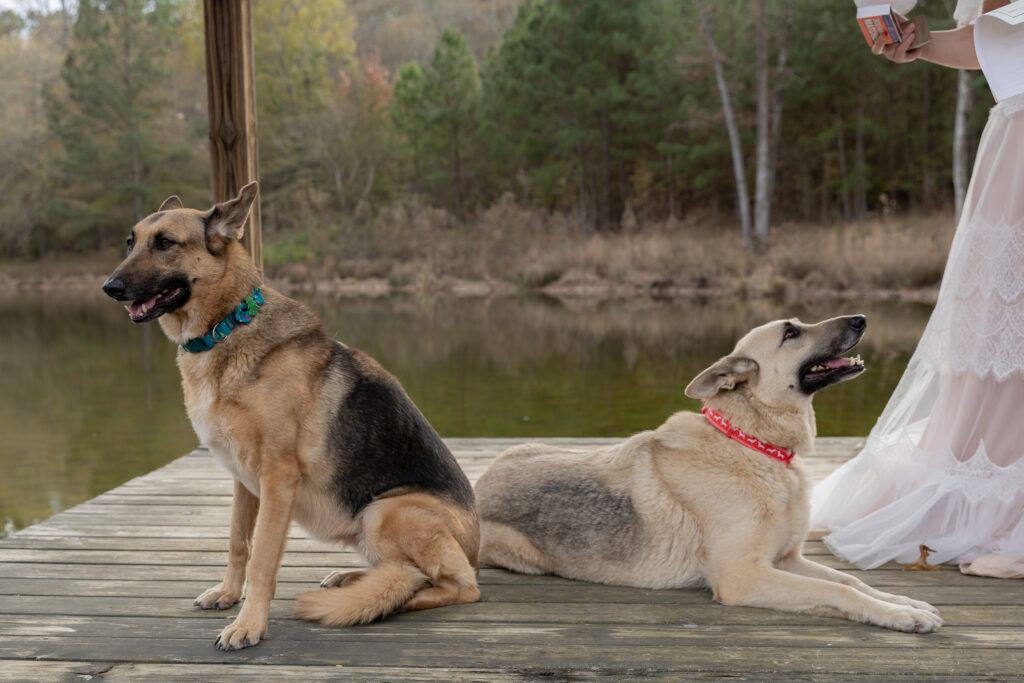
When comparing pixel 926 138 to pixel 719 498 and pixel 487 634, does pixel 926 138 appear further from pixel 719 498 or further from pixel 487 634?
pixel 487 634

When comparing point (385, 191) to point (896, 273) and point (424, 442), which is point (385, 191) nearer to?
point (896, 273)

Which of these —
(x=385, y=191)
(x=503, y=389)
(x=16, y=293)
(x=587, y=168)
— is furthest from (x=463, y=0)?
(x=503, y=389)

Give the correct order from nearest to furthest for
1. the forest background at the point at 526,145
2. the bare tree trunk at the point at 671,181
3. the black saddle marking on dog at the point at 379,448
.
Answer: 1. the black saddle marking on dog at the point at 379,448
2. the forest background at the point at 526,145
3. the bare tree trunk at the point at 671,181

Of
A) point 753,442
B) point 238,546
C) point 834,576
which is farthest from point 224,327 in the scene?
point 834,576

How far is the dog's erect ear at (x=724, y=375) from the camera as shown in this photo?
3328mm

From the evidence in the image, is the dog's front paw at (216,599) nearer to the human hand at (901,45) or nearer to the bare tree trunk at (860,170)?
the human hand at (901,45)

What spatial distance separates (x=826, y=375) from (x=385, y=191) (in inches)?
1537

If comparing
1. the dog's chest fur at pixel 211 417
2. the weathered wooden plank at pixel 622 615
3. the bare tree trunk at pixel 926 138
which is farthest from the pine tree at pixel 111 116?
the weathered wooden plank at pixel 622 615

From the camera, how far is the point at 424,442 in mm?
3291

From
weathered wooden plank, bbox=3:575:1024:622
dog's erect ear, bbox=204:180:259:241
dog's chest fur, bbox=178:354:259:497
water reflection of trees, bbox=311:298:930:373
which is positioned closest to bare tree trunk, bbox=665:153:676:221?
water reflection of trees, bbox=311:298:930:373

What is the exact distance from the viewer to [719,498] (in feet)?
10.7

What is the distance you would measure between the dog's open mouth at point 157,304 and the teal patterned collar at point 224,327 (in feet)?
0.49

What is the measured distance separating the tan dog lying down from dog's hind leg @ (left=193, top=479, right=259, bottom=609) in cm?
100

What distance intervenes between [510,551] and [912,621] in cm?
151
